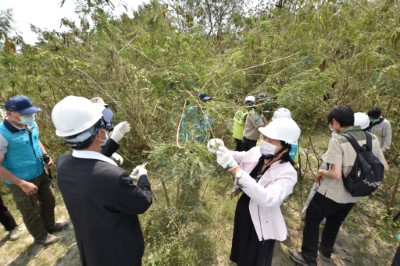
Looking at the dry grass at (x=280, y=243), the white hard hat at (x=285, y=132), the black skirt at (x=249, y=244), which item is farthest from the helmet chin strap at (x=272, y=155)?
the dry grass at (x=280, y=243)

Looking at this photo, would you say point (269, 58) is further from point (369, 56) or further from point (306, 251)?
point (306, 251)

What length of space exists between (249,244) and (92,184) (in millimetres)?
1513

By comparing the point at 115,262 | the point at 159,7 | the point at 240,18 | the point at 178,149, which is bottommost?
the point at 115,262

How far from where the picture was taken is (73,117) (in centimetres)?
139

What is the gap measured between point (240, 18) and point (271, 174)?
415 centimetres

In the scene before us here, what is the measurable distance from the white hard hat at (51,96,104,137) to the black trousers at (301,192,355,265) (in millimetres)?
2433

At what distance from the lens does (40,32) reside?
11.4 feet

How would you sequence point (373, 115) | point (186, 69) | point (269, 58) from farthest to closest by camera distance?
point (269, 58), point (373, 115), point (186, 69)

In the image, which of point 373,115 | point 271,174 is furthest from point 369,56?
point 271,174

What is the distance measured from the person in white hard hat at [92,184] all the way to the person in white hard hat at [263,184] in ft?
2.31

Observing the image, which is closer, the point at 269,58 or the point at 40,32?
the point at 40,32

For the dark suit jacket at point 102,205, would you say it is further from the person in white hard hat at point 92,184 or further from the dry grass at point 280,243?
the dry grass at point 280,243

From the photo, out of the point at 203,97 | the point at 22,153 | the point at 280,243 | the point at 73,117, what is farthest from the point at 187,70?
the point at 280,243

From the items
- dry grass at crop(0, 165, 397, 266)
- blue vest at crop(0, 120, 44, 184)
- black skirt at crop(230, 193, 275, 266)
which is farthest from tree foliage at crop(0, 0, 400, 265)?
blue vest at crop(0, 120, 44, 184)
